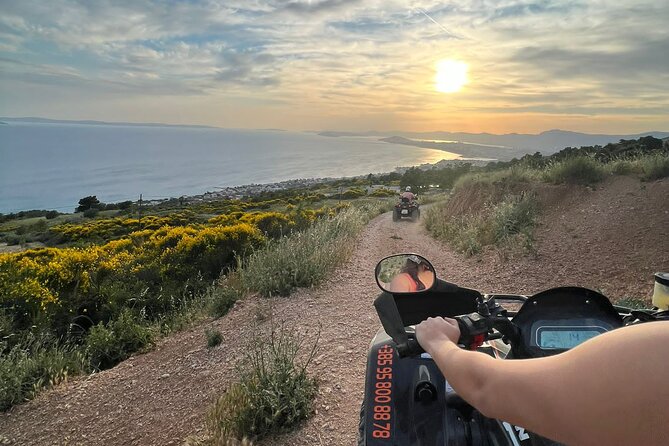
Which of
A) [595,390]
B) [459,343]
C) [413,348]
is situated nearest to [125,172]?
[413,348]

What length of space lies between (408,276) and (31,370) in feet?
16.7

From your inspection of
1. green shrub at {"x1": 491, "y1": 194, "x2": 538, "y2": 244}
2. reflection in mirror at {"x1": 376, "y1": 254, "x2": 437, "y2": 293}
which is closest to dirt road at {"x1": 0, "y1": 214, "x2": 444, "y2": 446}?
reflection in mirror at {"x1": 376, "y1": 254, "x2": 437, "y2": 293}

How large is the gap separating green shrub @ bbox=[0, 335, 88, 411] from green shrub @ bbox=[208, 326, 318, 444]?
2.53 metres

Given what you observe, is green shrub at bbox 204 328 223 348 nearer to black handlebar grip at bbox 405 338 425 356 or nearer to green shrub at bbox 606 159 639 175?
black handlebar grip at bbox 405 338 425 356

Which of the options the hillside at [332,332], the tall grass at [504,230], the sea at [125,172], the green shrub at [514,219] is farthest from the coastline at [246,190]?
the hillside at [332,332]

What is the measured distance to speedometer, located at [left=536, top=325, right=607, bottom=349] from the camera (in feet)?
4.62

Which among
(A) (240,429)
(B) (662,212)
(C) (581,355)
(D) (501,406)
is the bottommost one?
(A) (240,429)

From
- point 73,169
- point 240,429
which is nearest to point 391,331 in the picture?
point 240,429

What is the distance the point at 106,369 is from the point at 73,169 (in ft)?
296

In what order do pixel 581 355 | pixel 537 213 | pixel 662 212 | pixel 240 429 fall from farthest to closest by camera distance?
pixel 537 213
pixel 662 212
pixel 240 429
pixel 581 355

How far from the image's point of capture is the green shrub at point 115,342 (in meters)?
5.73

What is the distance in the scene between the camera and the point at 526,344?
1435mm

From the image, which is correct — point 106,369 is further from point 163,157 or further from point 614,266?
point 163,157

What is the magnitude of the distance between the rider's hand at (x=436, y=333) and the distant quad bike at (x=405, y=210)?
18210 millimetres
